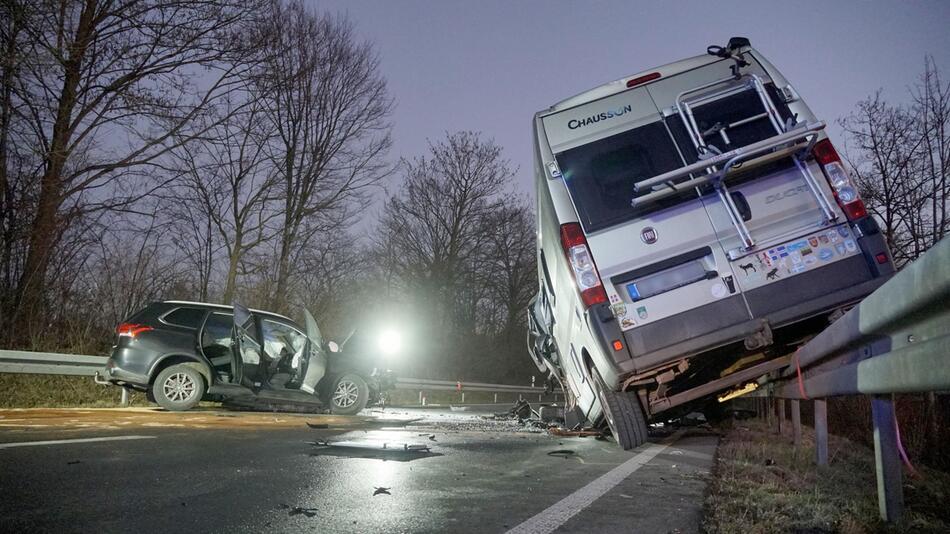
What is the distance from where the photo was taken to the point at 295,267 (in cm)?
2083

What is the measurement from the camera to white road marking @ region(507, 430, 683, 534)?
2896 millimetres

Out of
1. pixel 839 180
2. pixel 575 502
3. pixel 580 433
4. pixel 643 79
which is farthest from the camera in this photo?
pixel 580 433

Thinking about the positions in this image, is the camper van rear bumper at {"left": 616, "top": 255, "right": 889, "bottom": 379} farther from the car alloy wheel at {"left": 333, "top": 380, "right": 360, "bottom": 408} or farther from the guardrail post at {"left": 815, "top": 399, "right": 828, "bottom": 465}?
the car alloy wheel at {"left": 333, "top": 380, "right": 360, "bottom": 408}

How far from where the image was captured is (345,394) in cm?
1095

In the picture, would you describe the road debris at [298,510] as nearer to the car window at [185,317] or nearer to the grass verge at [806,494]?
the grass verge at [806,494]

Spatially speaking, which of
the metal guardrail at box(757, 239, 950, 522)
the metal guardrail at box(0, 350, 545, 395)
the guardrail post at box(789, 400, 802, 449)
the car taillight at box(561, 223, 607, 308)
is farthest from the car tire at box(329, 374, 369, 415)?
the metal guardrail at box(757, 239, 950, 522)

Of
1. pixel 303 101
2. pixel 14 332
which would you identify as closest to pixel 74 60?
pixel 14 332

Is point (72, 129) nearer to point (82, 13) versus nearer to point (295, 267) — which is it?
point (82, 13)

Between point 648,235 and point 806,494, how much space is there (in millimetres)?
2204

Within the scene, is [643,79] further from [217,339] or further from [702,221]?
[217,339]

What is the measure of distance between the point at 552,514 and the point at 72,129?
13.0m

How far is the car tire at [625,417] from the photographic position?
615 centimetres

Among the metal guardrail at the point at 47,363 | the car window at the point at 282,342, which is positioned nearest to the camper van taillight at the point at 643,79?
the car window at the point at 282,342

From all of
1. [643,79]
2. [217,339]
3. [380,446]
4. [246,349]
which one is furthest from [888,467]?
[217,339]
